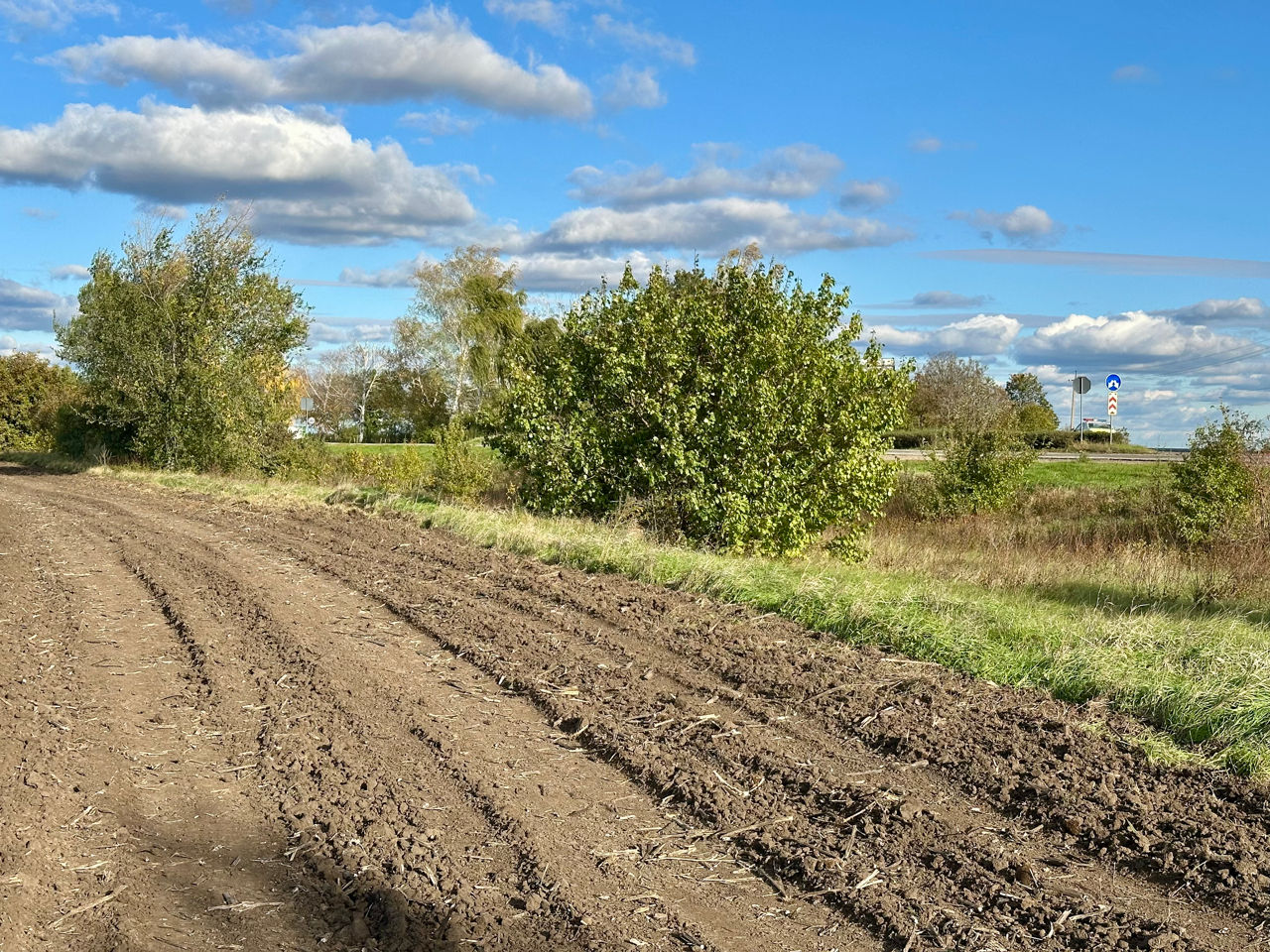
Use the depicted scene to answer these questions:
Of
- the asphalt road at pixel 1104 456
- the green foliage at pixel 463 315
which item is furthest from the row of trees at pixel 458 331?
the asphalt road at pixel 1104 456

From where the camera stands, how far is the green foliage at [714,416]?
55.2ft

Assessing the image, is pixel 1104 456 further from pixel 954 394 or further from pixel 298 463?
pixel 298 463

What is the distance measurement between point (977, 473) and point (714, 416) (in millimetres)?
13680

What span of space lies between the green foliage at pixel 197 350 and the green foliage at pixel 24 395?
1941cm

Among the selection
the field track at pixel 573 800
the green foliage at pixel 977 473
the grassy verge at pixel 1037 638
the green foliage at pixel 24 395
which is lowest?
the field track at pixel 573 800

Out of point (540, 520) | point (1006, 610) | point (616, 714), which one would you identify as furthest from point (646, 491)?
point (616, 714)

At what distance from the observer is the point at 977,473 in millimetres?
27875

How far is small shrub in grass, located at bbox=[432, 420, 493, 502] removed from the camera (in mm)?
23484

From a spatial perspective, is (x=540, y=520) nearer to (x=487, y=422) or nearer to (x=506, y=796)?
(x=487, y=422)

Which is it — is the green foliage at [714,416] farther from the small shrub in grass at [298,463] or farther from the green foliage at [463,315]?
the green foliage at [463,315]

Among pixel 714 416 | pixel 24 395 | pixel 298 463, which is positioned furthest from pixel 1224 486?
pixel 24 395

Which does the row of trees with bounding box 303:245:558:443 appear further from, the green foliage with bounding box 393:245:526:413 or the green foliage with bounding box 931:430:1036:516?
the green foliage with bounding box 931:430:1036:516

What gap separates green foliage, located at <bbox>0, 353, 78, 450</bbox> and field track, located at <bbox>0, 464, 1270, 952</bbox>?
4373 centimetres

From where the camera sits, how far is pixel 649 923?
395 centimetres
